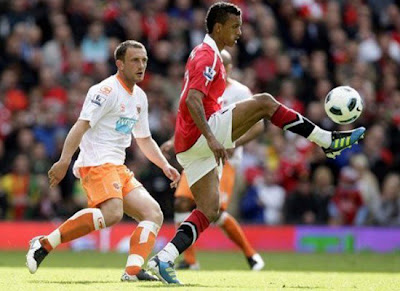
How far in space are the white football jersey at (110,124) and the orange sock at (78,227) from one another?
51 centimetres

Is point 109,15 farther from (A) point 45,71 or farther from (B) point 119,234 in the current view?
(B) point 119,234

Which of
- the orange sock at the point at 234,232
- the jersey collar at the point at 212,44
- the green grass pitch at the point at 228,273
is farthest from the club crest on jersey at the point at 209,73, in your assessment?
the orange sock at the point at 234,232

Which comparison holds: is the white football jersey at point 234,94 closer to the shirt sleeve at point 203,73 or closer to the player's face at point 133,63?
the player's face at point 133,63

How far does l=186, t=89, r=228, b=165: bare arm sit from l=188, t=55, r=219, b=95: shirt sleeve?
0.19 ft

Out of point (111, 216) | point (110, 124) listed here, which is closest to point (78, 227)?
point (111, 216)

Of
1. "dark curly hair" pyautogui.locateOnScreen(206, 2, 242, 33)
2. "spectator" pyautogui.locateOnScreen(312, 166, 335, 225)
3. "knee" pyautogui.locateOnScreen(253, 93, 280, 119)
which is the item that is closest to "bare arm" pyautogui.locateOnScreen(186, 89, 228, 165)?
"knee" pyautogui.locateOnScreen(253, 93, 280, 119)

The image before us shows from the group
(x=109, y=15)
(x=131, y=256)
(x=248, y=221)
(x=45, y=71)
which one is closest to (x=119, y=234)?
(x=248, y=221)

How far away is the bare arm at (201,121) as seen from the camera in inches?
343

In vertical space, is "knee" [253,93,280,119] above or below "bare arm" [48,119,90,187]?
above

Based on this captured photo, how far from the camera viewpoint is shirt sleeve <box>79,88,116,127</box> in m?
9.47

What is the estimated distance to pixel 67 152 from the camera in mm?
9266

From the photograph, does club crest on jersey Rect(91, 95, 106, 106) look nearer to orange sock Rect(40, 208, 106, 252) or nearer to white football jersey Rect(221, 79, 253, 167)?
orange sock Rect(40, 208, 106, 252)

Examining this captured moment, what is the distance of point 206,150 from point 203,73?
71 centimetres

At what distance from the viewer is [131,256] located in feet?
31.5
